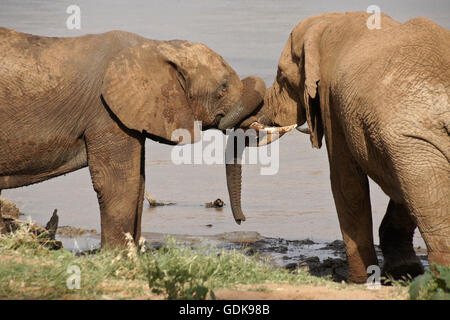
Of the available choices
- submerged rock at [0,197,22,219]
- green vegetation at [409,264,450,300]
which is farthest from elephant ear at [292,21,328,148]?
submerged rock at [0,197,22,219]

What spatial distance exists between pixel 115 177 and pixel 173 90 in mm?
909

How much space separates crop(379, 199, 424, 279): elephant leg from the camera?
292 inches

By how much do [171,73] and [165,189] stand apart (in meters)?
4.50

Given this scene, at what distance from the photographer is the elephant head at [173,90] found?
284 inches

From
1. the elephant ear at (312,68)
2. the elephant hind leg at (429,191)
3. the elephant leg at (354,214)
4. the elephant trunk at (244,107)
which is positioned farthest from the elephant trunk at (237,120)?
the elephant hind leg at (429,191)

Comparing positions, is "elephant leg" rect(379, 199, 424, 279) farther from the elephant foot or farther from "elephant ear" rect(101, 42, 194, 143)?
"elephant ear" rect(101, 42, 194, 143)

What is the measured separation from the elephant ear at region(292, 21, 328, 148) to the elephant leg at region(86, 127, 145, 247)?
152 cm

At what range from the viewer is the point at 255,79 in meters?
7.93

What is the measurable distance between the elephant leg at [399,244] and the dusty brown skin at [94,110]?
6.52ft

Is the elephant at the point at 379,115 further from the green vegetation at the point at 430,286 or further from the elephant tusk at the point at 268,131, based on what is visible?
the green vegetation at the point at 430,286

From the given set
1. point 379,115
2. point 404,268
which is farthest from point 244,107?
point 379,115
